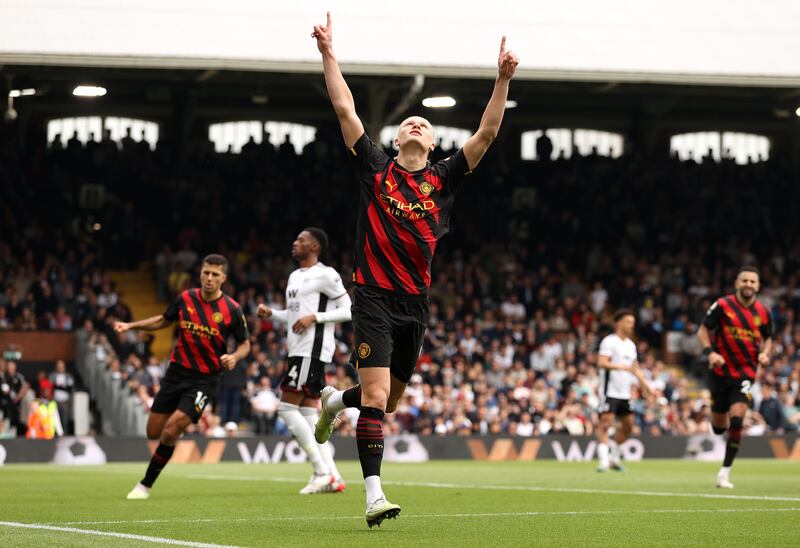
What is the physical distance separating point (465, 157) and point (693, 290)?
1045 inches

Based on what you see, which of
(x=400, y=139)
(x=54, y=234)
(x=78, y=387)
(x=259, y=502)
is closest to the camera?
(x=400, y=139)

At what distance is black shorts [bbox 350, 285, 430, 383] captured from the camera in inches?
327

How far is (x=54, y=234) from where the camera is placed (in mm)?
31672

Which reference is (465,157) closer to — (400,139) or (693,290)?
(400,139)

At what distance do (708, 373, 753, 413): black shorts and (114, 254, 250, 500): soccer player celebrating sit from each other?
5116 millimetres

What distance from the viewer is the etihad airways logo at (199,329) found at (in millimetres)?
11938

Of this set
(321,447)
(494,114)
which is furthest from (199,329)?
(494,114)

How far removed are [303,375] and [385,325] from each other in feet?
15.9

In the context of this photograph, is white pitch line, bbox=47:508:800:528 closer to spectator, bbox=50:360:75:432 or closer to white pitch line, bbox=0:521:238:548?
white pitch line, bbox=0:521:238:548

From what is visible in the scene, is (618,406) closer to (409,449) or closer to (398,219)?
(409,449)

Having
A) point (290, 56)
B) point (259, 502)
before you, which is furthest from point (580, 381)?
point (259, 502)

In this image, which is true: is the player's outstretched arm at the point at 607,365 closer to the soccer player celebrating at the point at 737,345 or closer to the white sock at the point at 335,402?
the soccer player celebrating at the point at 737,345

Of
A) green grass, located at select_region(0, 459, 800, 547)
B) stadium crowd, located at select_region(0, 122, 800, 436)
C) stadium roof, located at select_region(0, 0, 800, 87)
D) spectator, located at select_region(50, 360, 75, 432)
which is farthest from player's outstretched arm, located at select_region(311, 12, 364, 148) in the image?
spectator, located at select_region(50, 360, 75, 432)

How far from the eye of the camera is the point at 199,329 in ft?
39.2
